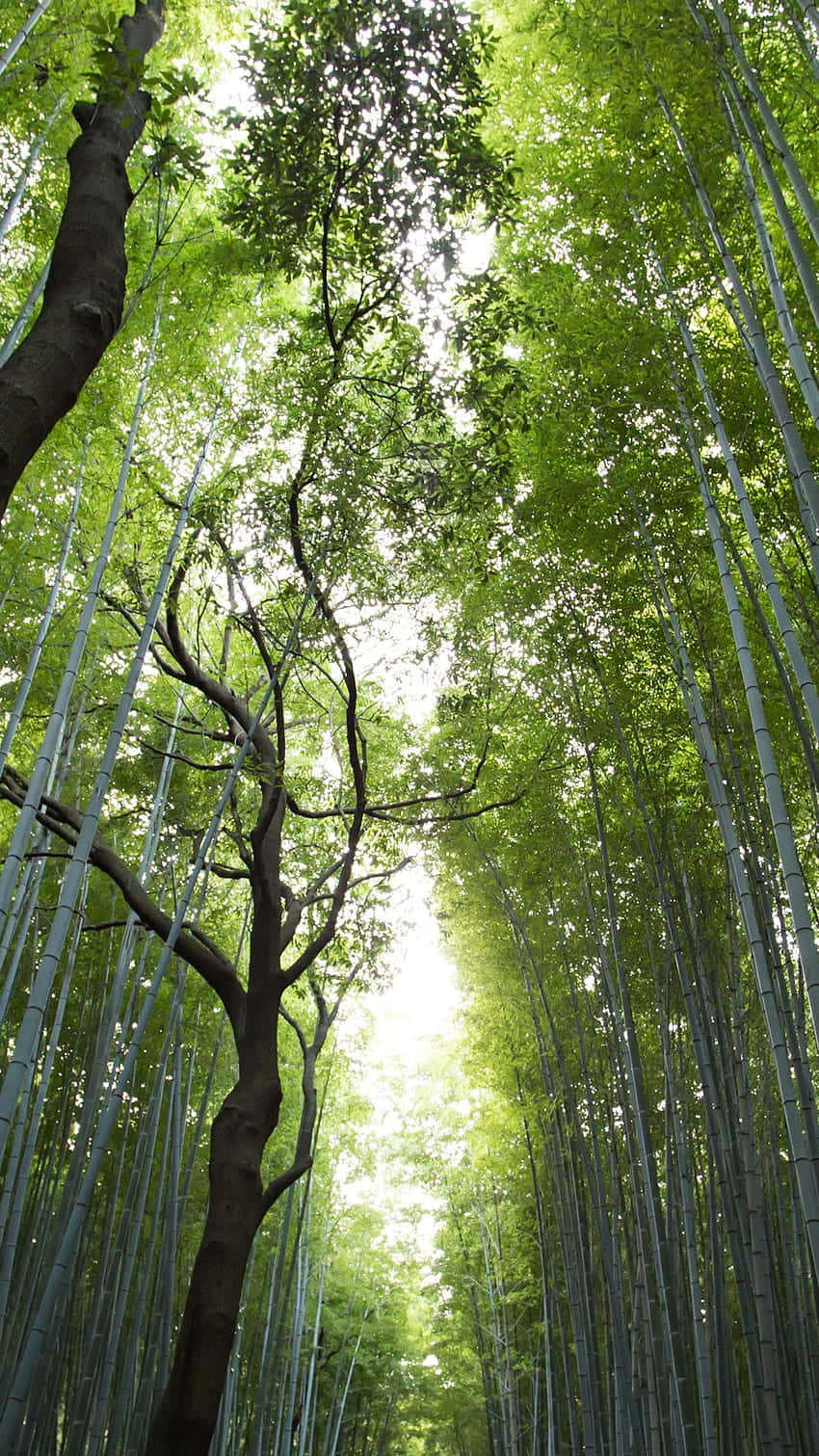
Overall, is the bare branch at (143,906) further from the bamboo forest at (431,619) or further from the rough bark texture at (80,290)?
the rough bark texture at (80,290)

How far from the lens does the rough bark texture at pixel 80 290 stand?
1.55 m

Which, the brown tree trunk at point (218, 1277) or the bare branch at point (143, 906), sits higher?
the bare branch at point (143, 906)

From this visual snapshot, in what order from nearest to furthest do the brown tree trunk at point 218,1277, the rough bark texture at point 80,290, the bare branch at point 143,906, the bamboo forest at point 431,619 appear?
1. the rough bark texture at point 80,290
2. the bamboo forest at point 431,619
3. the brown tree trunk at point 218,1277
4. the bare branch at point 143,906

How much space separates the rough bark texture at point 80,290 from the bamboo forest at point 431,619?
1 centimetres

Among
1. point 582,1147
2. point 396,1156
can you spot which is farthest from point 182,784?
point 396,1156

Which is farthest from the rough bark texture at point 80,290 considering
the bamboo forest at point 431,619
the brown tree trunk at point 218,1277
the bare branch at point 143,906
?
the brown tree trunk at point 218,1277

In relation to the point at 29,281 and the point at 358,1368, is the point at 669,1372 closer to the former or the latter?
the point at 29,281

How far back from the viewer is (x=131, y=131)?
6.72ft

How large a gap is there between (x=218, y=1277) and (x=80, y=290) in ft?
10.0

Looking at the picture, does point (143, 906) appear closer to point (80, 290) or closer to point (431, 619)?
point (431, 619)

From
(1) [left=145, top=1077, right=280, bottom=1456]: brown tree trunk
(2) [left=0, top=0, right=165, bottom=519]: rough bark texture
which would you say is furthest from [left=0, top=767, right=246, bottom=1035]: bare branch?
(2) [left=0, top=0, right=165, bottom=519]: rough bark texture

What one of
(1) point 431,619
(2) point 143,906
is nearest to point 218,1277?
(2) point 143,906

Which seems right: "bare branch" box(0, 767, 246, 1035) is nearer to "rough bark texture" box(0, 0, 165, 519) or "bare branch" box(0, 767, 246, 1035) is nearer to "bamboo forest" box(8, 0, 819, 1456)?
"bamboo forest" box(8, 0, 819, 1456)

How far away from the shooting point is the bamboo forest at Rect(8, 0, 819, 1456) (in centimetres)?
272
